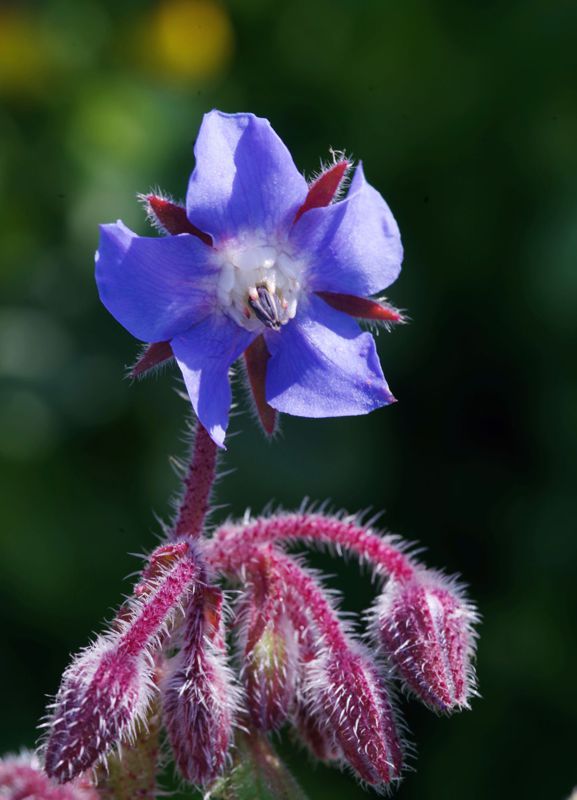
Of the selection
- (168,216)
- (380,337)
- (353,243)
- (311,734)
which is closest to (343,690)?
(311,734)

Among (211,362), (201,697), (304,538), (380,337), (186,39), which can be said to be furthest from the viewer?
(186,39)

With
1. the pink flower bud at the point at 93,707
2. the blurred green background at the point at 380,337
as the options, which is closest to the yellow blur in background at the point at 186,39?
the blurred green background at the point at 380,337

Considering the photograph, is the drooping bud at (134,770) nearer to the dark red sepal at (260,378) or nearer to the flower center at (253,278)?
the dark red sepal at (260,378)

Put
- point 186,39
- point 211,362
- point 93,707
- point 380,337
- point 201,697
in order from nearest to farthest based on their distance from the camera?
point 93,707
point 201,697
point 211,362
point 380,337
point 186,39

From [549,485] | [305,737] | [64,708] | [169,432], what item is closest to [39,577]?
[169,432]

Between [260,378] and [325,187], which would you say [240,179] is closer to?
[325,187]

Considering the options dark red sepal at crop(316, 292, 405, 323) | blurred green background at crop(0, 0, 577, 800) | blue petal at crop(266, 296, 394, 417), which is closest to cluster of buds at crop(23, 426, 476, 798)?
blue petal at crop(266, 296, 394, 417)

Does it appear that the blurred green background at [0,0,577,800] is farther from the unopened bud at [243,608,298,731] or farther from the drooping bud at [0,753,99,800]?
the drooping bud at [0,753,99,800]
